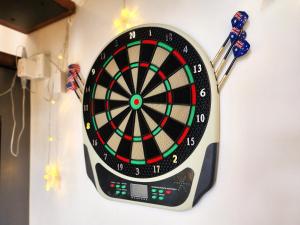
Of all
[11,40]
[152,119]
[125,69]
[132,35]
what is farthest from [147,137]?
[11,40]

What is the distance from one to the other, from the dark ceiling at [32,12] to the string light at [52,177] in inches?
29.6

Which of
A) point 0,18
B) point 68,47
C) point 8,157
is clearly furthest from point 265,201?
point 0,18

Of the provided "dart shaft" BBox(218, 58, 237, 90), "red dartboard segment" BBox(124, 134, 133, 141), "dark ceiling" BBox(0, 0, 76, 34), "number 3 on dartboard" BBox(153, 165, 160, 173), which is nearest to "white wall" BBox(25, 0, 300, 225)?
"dart shaft" BBox(218, 58, 237, 90)

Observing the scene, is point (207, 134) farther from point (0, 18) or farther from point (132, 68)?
point (0, 18)

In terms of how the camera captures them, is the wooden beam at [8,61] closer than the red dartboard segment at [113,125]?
No

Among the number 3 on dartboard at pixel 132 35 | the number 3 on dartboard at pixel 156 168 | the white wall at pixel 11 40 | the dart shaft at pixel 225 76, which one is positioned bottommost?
the number 3 on dartboard at pixel 156 168

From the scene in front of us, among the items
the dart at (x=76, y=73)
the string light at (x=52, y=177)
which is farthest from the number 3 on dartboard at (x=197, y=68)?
the string light at (x=52, y=177)

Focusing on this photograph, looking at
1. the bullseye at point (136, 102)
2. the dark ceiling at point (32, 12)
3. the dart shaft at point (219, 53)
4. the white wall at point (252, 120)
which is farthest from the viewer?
the dark ceiling at point (32, 12)

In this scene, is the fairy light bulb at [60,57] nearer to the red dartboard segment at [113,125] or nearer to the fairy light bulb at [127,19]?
the fairy light bulb at [127,19]

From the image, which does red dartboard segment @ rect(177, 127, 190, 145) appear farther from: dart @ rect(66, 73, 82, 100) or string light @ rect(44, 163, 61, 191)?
string light @ rect(44, 163, 61, 191)

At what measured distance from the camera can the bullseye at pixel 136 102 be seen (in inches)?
32.9

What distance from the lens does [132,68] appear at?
2.83 ft

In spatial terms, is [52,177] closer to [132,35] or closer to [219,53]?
[132,35]

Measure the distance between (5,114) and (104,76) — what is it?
665 mm
